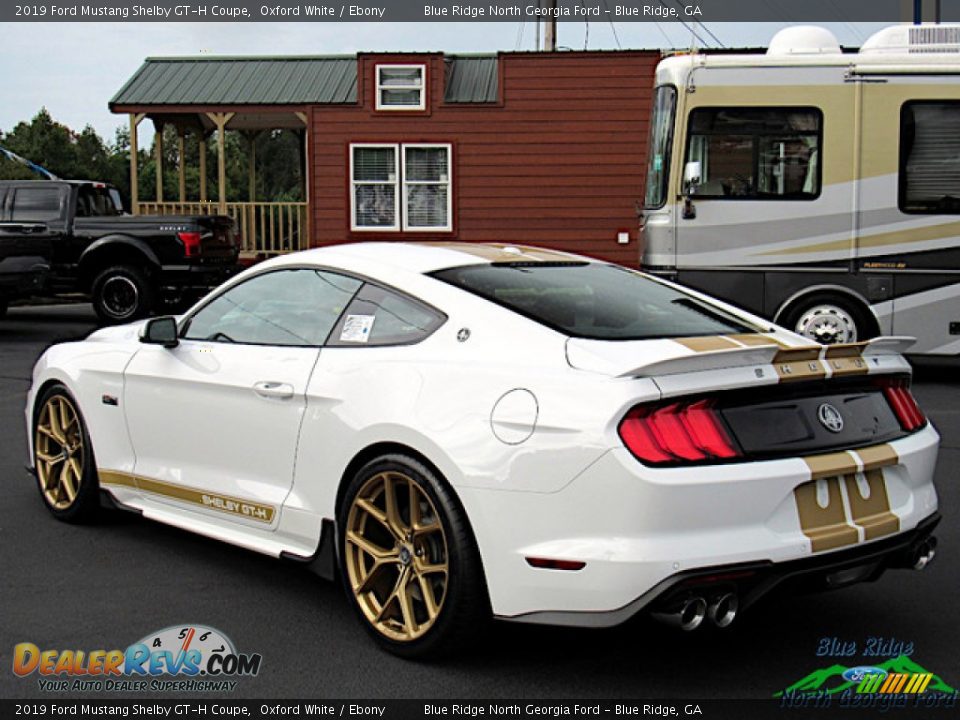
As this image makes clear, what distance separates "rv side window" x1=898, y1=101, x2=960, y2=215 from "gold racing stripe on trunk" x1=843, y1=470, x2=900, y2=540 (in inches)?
343

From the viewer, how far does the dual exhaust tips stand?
3.61 meters

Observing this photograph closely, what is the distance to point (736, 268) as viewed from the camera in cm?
1241

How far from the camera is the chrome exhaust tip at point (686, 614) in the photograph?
3.58 metres

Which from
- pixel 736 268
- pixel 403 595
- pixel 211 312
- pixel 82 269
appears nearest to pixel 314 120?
pixel 82 269

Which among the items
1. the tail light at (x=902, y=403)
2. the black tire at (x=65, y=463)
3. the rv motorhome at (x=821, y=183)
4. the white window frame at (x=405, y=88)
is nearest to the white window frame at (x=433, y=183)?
the white window frame at (x=405, y=88)

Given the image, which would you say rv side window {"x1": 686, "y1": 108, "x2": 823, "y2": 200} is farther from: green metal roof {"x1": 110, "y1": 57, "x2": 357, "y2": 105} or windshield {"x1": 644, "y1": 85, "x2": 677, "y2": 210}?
green metal roof {"x1": 110, "y1": 57, "x2": 357, "y2": 105}

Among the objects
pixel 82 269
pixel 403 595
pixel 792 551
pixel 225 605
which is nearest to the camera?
pixel 792 551

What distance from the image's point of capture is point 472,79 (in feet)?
77.4

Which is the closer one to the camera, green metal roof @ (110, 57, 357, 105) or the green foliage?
green metal roof @ (110, 57, 357, 105)

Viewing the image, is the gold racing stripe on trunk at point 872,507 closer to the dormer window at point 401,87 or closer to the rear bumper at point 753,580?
the rear bumper at point 753,580

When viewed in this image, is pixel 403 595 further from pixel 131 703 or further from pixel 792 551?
pixel 792 551

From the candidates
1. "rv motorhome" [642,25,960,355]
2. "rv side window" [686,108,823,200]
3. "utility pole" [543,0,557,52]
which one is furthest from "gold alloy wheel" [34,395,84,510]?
"utility pole" [543,0,557,52]

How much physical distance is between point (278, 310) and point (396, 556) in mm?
1322

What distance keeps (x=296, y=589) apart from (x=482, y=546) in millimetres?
1433
